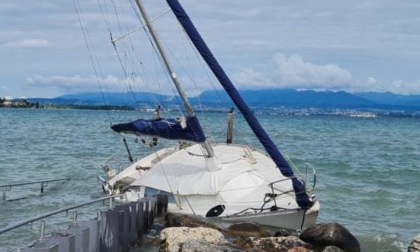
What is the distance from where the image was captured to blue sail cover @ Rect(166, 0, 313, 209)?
20.8 metres

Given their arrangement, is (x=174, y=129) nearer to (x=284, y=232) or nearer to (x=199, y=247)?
(x=284, y=232)

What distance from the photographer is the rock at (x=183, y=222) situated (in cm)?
1932

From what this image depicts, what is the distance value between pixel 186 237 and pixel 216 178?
6.05 meters

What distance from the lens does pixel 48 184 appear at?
3075 centimetres

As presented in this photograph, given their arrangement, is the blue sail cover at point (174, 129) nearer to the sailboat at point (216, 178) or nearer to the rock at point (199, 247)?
the sailboat at point (216, 178)

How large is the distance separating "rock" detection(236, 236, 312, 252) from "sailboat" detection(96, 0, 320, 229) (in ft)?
10.0

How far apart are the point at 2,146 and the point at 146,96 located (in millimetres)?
29701

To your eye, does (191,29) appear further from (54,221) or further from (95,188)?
(95,188)

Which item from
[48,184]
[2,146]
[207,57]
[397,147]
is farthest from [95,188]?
[397,147]

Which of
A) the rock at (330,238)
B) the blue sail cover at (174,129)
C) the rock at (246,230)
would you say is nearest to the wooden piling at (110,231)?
the blue sail cover at (174,129)

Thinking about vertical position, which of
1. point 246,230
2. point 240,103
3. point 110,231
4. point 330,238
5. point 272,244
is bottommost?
point 246,230

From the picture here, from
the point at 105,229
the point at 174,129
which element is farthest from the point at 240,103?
the point at 105,229

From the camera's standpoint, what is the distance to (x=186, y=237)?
16734 mm

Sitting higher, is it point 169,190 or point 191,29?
point 191,29
